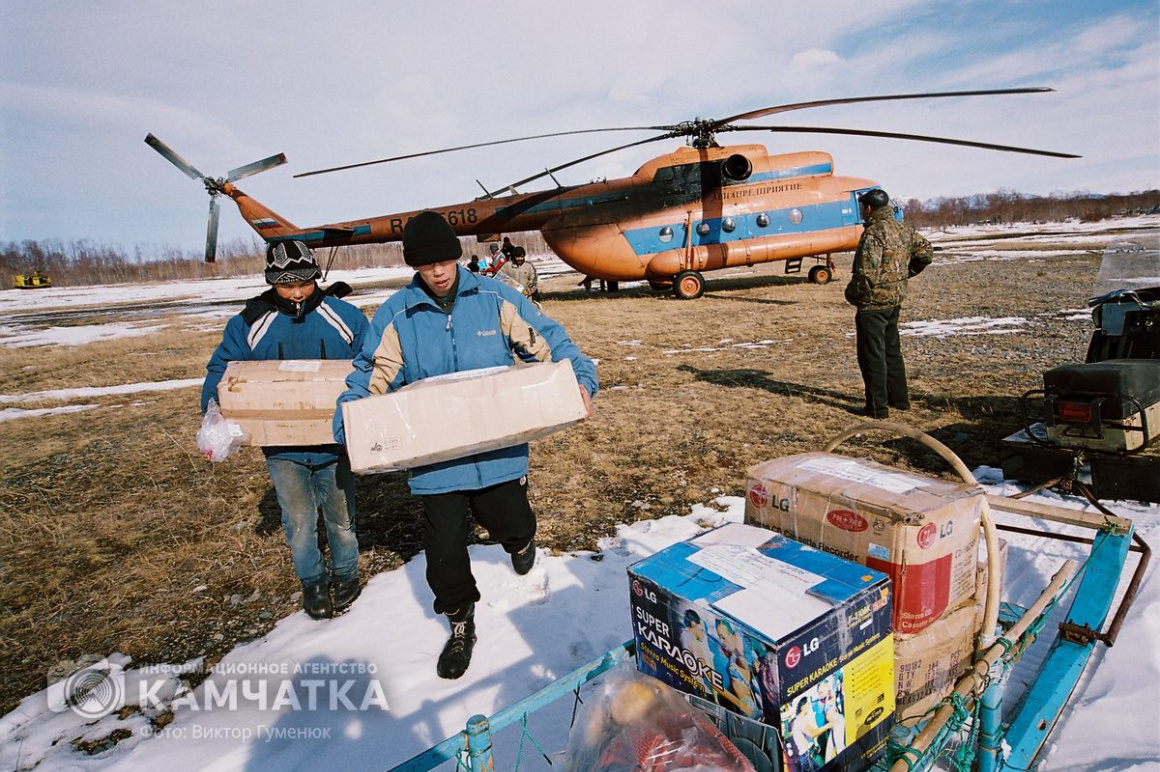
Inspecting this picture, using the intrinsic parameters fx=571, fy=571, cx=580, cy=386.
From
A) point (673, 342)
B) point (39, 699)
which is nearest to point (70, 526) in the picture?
point (39, 699)

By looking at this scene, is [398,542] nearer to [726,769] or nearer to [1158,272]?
[726,769]

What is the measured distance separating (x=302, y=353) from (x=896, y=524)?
2.88 m

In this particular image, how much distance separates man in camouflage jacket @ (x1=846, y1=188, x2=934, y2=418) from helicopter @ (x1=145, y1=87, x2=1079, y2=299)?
385 inches

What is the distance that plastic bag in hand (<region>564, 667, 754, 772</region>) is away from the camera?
4.03 ft

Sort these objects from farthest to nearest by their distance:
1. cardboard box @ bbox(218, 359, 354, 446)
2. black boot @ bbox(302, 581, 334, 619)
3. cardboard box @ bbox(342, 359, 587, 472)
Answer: black boot @ bbox(302, 581, 334, 619)
cardboard box @ bbox(218, 359, 354, 446)
cardboard box @ bbox(342, 359, 587, 472)

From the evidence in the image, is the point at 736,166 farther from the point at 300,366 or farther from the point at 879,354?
the point at 300,366

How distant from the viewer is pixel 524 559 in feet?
11.0

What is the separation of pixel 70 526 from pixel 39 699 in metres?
2.55

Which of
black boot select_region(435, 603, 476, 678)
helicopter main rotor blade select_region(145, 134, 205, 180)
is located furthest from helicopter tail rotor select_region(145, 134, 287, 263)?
black boot select_region(435, 603, 476, 678)

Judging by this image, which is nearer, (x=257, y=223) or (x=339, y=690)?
(x=339, y=690)

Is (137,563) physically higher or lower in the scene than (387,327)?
lower

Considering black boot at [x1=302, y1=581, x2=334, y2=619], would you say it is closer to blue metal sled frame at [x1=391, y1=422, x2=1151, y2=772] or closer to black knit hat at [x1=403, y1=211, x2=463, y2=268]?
blue metal sled frame at [x1=391, y1=422, x2=1151, y2=772]

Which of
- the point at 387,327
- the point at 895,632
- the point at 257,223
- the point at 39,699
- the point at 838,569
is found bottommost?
the point at 39,699

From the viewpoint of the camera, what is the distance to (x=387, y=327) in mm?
2598
